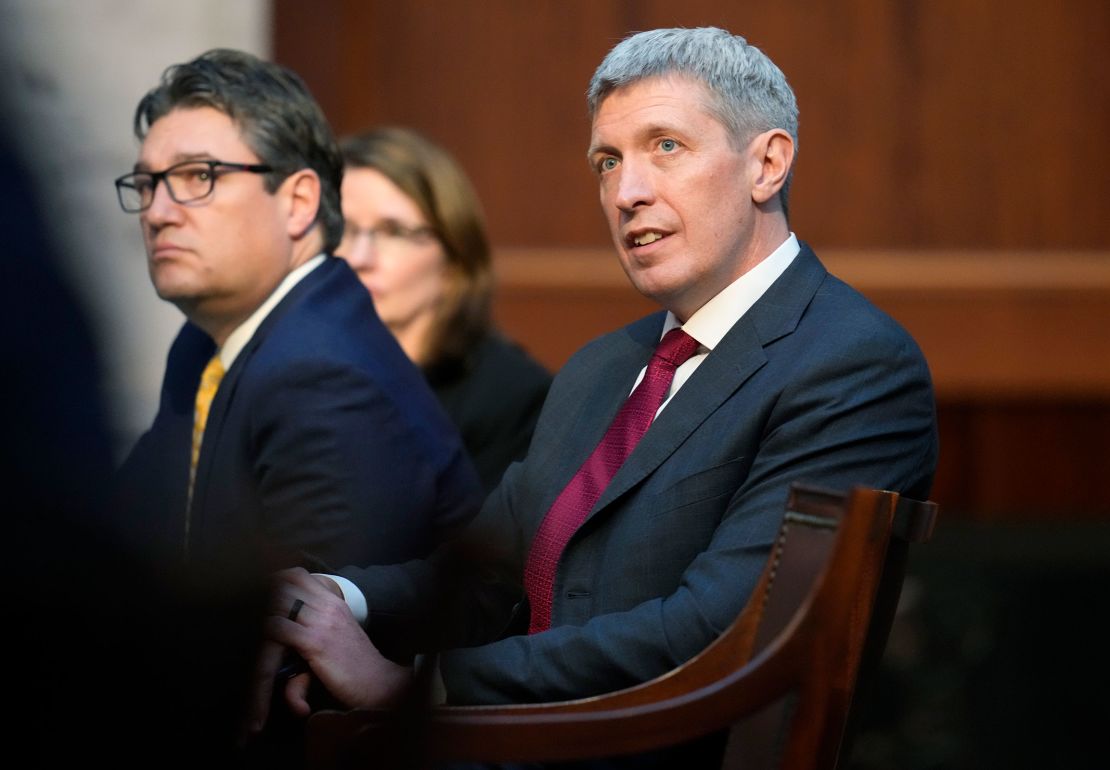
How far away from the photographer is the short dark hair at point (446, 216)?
13.9 ft

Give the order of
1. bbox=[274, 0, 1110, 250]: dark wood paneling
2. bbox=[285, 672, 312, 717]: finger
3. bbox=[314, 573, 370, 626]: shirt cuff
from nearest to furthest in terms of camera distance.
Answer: bbox=[285, 672, 312, 717]: finger, bbox=[314, 573, 370, 626]: shirt cuff, bbox=[274, 0, 1110, 250]: dark wood paneling

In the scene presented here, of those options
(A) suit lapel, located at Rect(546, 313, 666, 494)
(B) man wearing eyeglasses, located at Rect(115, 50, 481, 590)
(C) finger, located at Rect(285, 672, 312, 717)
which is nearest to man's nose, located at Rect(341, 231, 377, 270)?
(B) man wearing eyeglasses, located at Rect(115, 50, 481, 590)

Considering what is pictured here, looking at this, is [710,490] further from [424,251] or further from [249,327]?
[424,251]

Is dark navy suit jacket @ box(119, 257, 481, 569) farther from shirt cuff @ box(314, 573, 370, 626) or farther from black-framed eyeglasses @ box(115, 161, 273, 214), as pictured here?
black-framed eyeglasses @ box(115, 161, 273, 214)

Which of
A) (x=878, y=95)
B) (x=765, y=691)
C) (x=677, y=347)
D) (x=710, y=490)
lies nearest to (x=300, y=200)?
(x=677, y=347)

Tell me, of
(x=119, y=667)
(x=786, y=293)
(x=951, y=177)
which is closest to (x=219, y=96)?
(x=786, y=293)

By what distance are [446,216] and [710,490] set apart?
2.10m

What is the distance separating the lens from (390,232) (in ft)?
14.1

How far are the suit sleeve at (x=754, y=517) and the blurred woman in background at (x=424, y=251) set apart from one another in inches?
76.8

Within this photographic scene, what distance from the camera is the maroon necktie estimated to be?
249cm

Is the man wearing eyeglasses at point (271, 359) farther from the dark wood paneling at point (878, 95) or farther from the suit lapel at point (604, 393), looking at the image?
the dark wood paneling at point (878, 95)

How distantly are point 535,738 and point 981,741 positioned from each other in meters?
2.97

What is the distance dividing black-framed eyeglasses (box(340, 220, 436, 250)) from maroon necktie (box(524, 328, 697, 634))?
1.80 meters

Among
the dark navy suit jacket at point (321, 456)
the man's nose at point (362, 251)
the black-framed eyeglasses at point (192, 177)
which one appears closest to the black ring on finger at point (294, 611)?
the dark navy suit jacket at point (321, 456)
